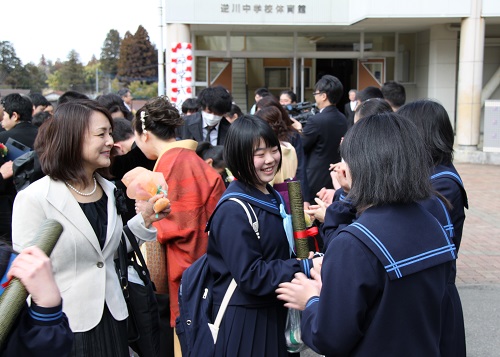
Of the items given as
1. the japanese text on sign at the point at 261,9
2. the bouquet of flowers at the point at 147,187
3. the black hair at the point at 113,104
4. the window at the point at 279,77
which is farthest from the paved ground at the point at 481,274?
the window at the point at 279,77

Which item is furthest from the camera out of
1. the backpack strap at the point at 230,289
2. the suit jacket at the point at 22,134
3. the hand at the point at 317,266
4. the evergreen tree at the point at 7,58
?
the evergreen tree at the point at 7,58

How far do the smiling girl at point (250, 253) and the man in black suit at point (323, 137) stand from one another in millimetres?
3286

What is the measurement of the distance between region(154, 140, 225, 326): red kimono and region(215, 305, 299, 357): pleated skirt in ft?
2.82

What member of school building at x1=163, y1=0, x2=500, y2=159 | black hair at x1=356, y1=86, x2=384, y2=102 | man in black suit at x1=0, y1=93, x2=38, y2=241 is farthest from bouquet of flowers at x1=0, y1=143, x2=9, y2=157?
school building at x1=163, y1=0, x2=500, y2=159

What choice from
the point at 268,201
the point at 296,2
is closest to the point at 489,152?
the point at 296,2

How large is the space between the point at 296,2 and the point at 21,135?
34.3 feet

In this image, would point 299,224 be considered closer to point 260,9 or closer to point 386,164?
point 386,164

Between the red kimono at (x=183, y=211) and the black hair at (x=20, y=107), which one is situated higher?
the black hair at (x=20, y=107)

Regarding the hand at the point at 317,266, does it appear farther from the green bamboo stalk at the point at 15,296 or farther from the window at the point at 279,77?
the window at the point at 279,77

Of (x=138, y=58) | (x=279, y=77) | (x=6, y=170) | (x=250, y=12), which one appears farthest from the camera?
(x=138, y=58)

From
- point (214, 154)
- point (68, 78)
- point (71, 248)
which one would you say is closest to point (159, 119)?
point (214, 154)

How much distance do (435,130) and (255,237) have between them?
106 centimetres

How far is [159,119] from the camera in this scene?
346 cm

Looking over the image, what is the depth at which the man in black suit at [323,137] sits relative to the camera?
5902mm
